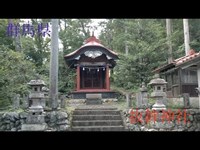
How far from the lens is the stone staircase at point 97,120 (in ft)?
36.9

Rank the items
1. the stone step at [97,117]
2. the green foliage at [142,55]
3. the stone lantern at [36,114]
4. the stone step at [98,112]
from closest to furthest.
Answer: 1. the stone lantern at [36,114]
2. the stone step at [97,117]
3. the stone step at [98,112]
4. the green foliage at [142,55]

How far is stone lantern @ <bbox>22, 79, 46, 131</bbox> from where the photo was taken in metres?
9.95

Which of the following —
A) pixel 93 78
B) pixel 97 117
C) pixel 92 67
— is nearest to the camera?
pixel 97 117

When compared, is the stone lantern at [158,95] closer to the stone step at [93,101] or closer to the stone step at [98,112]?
the stone step at [98,112]

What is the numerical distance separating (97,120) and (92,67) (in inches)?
347

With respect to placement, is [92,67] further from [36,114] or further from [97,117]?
[36,114]

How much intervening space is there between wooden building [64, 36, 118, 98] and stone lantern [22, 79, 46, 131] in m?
9.26

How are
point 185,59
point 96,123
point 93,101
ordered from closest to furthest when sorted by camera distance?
point 185,59, point 96,123, point 93,101

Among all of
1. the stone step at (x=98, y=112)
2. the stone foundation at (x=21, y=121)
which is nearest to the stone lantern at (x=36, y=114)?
the stone foundation at (x=21, y=121)

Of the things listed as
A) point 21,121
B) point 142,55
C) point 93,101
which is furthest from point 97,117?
point 142,55

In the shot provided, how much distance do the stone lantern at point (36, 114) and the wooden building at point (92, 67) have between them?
9.26 m

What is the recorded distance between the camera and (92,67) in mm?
20359
